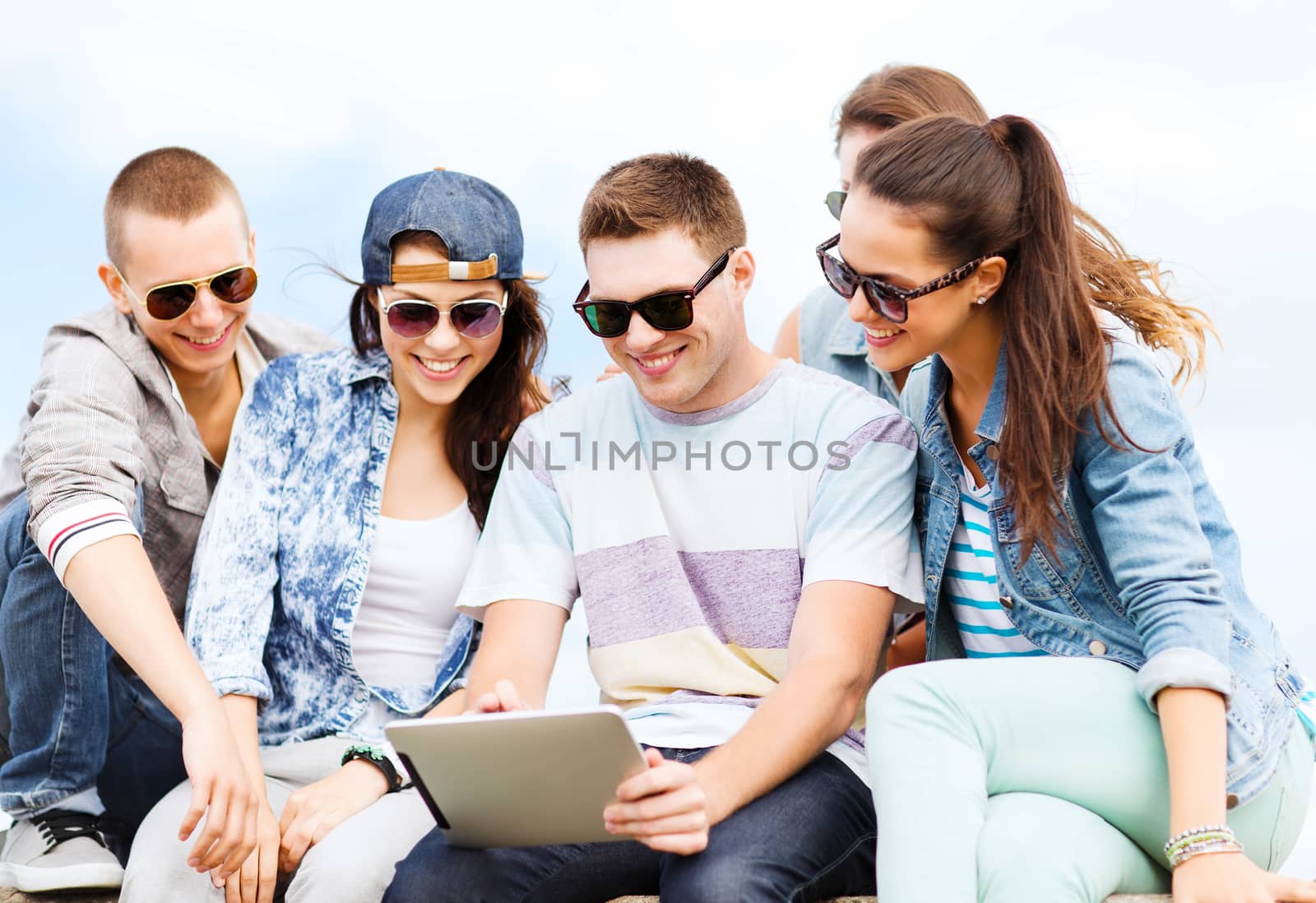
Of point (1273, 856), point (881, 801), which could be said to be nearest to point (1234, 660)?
point (1273, 856)

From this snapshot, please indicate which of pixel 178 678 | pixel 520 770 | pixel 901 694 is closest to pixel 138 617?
pixel 178 678

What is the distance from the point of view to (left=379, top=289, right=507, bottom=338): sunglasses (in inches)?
144

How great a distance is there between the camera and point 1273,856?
9.13ft

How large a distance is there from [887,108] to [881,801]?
102 inches

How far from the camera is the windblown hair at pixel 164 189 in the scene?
4156 mm

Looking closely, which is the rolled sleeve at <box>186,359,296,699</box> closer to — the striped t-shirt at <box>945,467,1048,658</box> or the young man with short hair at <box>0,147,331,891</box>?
the young man with short hair at <box>0,147,331,891</box>

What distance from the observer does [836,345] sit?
15.4ft

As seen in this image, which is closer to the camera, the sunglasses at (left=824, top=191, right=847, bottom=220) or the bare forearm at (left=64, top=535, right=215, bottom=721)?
the bare forearm at (left=64, top=535, right=215, bottom=721)

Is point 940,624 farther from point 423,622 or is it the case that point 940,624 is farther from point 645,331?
point 423,622

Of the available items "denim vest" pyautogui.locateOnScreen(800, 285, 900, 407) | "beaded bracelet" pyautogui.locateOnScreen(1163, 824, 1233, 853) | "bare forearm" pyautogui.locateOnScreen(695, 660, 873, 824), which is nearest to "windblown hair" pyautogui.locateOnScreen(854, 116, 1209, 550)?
"bare forearm" pyautogui.locateOnScreen(695, 660, 873, 824)

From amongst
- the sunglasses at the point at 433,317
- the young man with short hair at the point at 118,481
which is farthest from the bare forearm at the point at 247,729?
the sunglasses at the point at 433,317

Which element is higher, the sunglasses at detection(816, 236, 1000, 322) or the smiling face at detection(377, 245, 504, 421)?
the sunglasses at detection(816, 236, 1000, 322)

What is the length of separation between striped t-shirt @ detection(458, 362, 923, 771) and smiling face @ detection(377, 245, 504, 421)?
0.45 metres

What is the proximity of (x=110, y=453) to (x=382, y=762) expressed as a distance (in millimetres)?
1182
